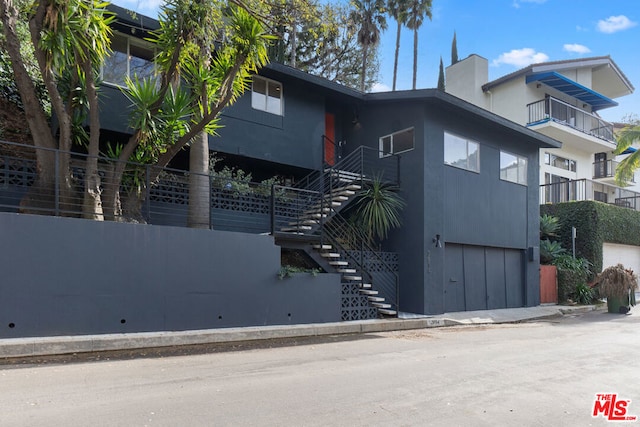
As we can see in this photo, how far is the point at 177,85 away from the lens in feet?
33.8

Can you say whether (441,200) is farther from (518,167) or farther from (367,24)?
(367,24)

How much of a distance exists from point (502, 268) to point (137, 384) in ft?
46.1

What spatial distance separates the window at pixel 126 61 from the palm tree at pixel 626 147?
2121 cm

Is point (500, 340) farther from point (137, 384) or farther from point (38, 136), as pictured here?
point (38, 136)

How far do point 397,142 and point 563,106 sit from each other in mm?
15846

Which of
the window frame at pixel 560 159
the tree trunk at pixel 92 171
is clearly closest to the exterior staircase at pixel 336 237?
the tree trunk at pixel 92 171

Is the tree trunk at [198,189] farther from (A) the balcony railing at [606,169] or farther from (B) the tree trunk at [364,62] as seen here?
(A) the balcony railing at [606,169]

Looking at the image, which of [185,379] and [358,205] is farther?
[358,205]

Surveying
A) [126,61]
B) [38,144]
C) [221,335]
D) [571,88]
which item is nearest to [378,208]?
[221,335]

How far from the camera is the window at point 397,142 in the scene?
14429 mm

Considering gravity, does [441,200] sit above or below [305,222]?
above

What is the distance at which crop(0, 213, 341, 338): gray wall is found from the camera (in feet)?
25.1

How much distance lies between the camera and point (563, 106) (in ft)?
83.8

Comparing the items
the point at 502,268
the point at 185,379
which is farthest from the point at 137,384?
the point at 502,268
